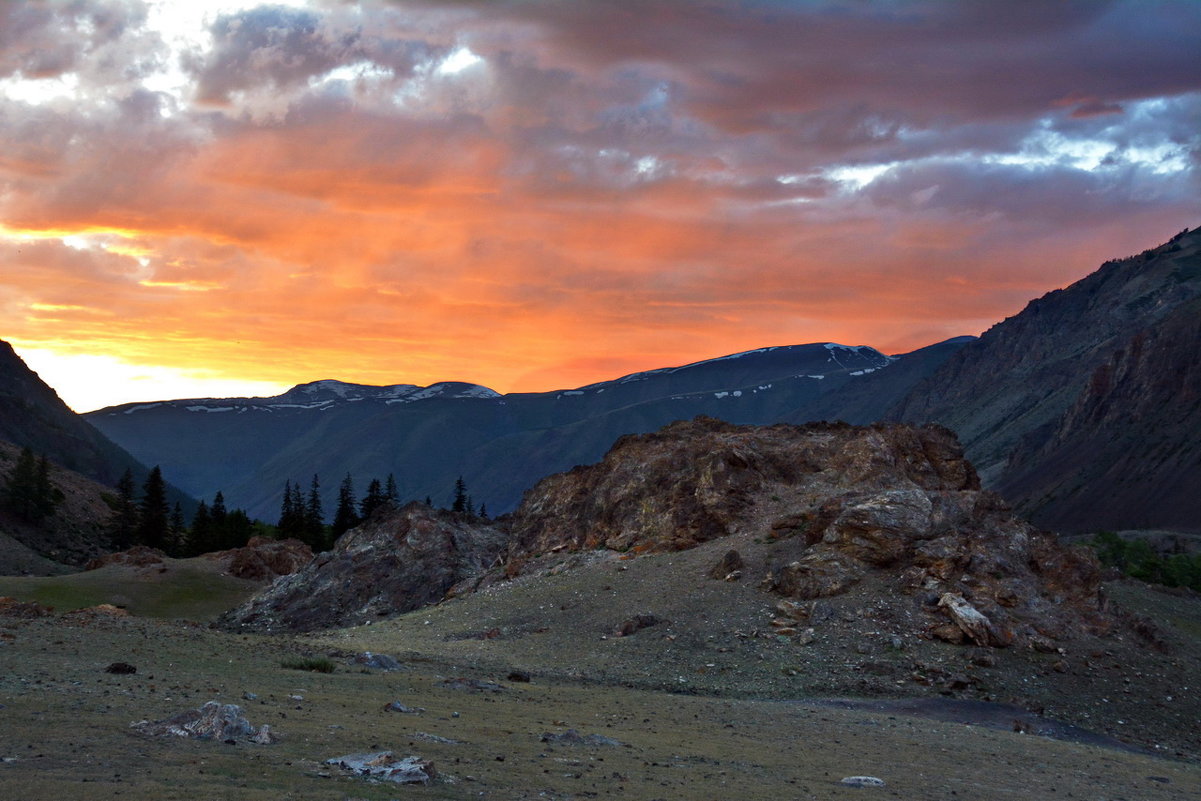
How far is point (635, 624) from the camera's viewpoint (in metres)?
40.1

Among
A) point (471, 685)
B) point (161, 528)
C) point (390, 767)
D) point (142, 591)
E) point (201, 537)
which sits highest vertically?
point (390, 767)

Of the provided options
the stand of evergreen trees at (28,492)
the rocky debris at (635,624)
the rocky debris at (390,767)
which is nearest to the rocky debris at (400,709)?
the rocky debris at (390,767)

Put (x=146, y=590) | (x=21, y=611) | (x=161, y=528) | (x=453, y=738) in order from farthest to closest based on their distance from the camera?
(x=161, y=528), (x=146, y=590), (x=21, y=611), (x=453, y=738)

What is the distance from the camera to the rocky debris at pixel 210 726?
16.2 meters

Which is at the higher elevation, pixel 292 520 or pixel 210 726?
pixel 210 726

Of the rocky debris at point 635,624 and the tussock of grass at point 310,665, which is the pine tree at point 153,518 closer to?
the rocky debris at point 635,624

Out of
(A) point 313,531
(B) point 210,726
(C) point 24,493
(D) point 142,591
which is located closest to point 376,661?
(B) point 210,726

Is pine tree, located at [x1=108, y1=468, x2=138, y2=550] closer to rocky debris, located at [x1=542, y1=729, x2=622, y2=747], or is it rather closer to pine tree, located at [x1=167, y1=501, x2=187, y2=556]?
pine tree, located at [x1=167, y1=501, x2=187, y2=556]

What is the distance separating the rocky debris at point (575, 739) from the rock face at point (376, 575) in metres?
38.2

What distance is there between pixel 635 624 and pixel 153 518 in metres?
84.0

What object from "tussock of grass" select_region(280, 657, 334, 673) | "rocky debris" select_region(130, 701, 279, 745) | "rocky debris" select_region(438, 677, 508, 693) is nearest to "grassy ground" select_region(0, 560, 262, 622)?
"tussock of grass" select_region(280, 657, 334, 673)

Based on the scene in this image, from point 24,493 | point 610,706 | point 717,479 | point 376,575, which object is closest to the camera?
point 610,706

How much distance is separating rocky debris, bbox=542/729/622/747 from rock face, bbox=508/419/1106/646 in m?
21.5

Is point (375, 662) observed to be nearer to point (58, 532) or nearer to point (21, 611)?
point (21, 611)
